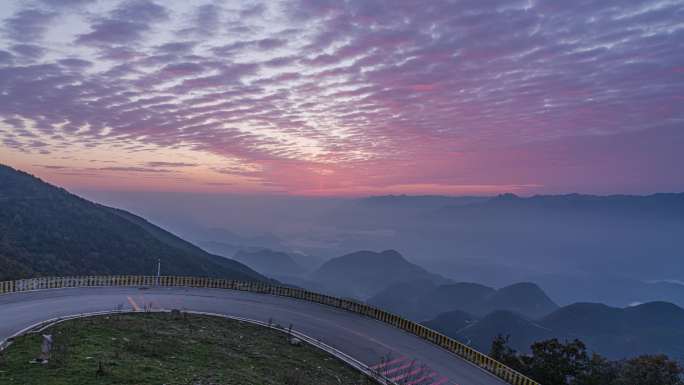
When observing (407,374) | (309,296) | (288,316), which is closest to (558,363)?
(407,374)

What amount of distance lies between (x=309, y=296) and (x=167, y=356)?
2633 centimetres

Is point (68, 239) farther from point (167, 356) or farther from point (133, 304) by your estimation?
point (167, 356)

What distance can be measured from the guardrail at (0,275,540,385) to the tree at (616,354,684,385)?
51.0 ft

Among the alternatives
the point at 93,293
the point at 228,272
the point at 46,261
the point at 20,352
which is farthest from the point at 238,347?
the point at 228,272

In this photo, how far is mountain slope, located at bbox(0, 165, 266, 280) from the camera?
332 ft

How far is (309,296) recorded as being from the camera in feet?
152

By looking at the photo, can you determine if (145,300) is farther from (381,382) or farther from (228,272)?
(228,272)

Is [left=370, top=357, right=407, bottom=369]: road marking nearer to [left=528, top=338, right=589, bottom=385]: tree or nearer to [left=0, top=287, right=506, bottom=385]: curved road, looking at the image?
[left=0, top=287, right=506, bottom=385]: curved road

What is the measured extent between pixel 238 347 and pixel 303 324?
9.61 meters

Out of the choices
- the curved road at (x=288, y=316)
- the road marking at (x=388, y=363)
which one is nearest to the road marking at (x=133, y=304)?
the curved road at (x=288, y=316)

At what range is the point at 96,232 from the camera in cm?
14088

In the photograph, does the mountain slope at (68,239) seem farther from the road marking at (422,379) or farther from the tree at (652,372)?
the tree at (652,372)

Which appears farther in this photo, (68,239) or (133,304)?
(68,239)

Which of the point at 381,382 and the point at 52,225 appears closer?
the point at 381,382
